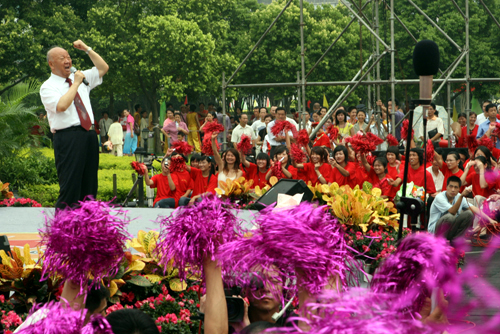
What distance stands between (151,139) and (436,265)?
2170cm

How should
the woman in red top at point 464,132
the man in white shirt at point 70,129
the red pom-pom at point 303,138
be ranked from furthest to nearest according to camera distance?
the woman in red top at point 464,132 → the red pom-pom at point 303,138 → the man in white shirt at point 70,129

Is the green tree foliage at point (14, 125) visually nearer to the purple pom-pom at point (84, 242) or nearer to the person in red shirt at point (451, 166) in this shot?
the person in red shirt at point (451, 166)

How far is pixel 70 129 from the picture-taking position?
4.64 metres

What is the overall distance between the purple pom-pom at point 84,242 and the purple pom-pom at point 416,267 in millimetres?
1185

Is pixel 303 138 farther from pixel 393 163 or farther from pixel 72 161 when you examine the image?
pixel 72 161

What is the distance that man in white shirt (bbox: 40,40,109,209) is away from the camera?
15.0 feet

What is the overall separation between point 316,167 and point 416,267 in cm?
698

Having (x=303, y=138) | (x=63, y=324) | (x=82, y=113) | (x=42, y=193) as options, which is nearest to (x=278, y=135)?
(x=303, y=138)

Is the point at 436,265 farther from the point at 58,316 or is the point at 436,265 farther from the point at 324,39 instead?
the point at 324,39

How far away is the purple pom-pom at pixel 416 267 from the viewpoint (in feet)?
5.65

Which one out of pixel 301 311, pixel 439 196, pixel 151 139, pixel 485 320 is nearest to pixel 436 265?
pixel 301 311

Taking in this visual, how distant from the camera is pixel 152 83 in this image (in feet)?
87.0

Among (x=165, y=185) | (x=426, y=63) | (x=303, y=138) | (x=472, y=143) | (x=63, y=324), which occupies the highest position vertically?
(x=426, y=63)

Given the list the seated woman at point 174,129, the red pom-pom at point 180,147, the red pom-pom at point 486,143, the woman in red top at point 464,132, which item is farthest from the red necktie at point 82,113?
the seated woman at point 174,129
